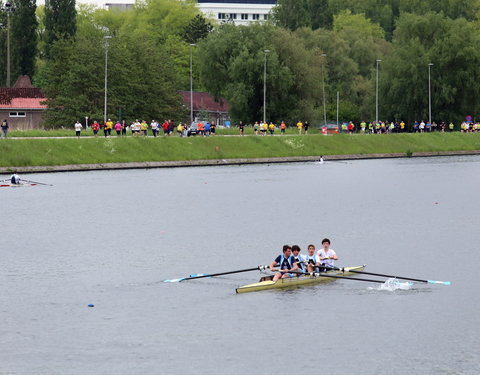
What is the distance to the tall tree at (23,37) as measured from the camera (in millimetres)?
134625

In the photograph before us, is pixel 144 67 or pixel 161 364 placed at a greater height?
pixel 144 67

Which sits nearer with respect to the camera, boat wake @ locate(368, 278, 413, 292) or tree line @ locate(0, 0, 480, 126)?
boat wake @ locate(368, 278, 413, 292)

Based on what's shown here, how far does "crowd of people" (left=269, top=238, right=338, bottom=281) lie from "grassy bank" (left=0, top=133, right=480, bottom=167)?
51.1 meters

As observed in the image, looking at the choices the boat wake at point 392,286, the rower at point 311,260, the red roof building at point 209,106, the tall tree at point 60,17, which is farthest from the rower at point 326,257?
the red roof building at point 209,106

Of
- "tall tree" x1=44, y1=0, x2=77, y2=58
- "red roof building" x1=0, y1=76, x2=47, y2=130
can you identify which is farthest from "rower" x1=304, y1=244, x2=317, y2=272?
"tall tree" x1=44, y1=0, x2=77, y2=58

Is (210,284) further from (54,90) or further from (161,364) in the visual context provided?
(54,90)

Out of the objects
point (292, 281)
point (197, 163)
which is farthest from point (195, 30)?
point (292, 281)

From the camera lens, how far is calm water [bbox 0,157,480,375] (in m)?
24.5

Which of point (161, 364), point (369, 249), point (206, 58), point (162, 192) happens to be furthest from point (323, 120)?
point (161, 364)

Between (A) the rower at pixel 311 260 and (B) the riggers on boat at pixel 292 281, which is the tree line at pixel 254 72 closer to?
(B) the riggers on boat at pixel 292 281

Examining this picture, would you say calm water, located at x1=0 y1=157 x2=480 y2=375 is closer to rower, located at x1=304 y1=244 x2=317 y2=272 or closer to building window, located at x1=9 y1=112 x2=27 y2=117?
rower, located at x1=304 y1=244 x2=317 y2=272

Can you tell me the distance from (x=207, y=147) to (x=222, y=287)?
217ft

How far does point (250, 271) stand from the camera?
117 ft

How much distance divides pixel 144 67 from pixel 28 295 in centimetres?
9688
